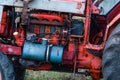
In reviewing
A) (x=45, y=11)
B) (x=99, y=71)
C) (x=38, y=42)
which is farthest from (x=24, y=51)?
(x=99, y=71)

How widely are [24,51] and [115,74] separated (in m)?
1.57

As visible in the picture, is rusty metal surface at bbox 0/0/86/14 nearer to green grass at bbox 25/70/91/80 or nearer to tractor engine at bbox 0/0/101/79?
tractor engine at bbox 0/0/101/79

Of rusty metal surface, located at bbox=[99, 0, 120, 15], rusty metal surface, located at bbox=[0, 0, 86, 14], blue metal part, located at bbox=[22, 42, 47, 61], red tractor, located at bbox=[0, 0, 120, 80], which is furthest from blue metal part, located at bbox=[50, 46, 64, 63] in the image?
rusty metal surface, located at bbox=[99, 0, 120, 15]

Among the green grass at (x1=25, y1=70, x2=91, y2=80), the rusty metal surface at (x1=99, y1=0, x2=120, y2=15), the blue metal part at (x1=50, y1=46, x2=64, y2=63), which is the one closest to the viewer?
the blue metal part at (x1=50, y1=46, x2=64, y2=63)

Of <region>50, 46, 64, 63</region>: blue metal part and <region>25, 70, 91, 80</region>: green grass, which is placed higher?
<region>50, 46, 64, 63</region>: blue metal part

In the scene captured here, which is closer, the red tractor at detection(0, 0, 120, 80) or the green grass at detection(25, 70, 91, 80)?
the red tractor at detection(0, 0, 120, 80)

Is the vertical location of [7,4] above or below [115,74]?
above

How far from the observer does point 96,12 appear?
20.4 ft

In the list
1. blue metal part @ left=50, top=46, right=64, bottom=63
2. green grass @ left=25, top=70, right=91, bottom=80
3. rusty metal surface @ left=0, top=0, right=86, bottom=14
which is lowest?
green grass @ left=25, top=70, right=91, bottom=80

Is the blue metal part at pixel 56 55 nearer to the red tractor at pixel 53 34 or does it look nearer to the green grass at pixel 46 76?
the red tractor at pixel 53 34

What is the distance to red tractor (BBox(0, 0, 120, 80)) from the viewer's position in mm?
6125

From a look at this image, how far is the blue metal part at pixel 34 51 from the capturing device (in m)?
6.13

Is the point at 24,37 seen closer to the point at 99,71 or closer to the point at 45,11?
the point at 45,11

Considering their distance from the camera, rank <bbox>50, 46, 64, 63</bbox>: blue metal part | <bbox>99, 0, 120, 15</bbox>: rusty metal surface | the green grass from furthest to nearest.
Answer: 1. the green grass
2. <bbox>99, 0, 120, 15</bbox>: rusty metal surface
3. <bbox>50, 46, 64, 63</bbox>: blue metal part
